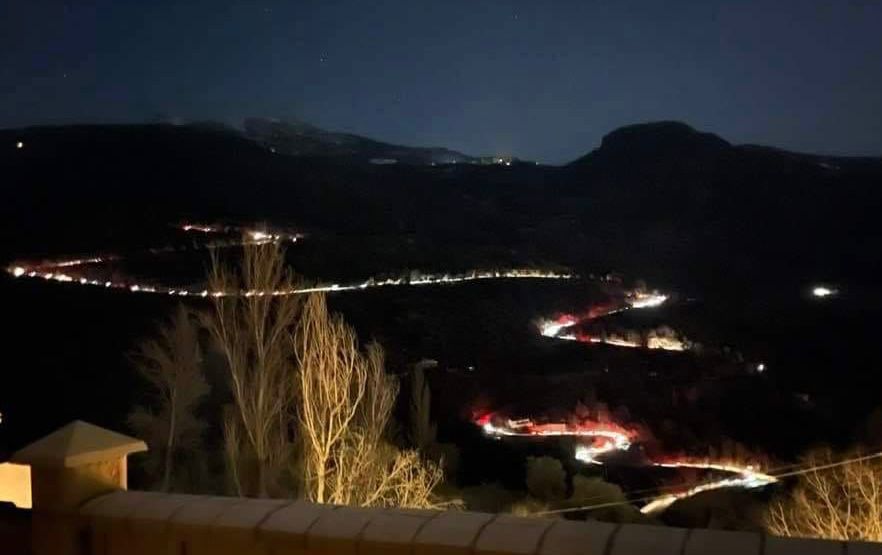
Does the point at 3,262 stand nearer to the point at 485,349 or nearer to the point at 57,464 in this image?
the point at 485,349

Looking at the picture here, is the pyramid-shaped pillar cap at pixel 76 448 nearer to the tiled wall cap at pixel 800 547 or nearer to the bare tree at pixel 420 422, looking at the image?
the tiled wall cap at pixel 800 547

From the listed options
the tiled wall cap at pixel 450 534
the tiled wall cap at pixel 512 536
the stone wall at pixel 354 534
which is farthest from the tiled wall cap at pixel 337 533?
the tiled wall cap at pixel 512 536

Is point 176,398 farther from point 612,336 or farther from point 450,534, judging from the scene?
point 612,336

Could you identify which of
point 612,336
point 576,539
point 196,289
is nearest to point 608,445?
point 612,336

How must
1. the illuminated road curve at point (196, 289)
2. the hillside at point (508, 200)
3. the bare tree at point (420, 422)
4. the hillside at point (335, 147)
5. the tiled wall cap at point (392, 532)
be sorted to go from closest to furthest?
the tiled wall cap at point (392, 532), the bare tree at point (420, 422), the illuminated road curve at point (196, 289), the hillside at point (508, 200), the hillside at point (335, 147)

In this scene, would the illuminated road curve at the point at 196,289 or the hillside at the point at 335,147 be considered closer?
the illuminated road curve at the point at 196,289

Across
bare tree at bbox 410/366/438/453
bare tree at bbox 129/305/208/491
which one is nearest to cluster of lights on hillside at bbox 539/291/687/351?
bare tree at bbox 410/366/438/453

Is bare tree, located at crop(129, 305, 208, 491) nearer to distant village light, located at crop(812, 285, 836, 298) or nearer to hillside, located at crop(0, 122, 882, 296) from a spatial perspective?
hillside, located at crop(0, 122, 882, 296)
